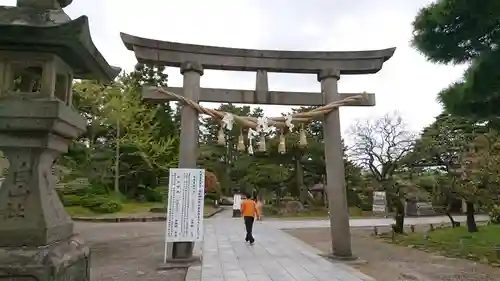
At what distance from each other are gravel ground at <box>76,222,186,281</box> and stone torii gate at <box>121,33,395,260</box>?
0.83 meters

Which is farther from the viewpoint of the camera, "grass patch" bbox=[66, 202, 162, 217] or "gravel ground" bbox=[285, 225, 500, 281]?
"grass patch" bbox=[66, 202, 162, 217]

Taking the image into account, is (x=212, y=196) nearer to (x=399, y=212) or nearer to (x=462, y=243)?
(x=399, y=212)

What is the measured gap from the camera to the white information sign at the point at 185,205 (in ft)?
25.9

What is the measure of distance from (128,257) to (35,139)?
6722 mm

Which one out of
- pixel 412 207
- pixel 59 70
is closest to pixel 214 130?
pixel 412 207

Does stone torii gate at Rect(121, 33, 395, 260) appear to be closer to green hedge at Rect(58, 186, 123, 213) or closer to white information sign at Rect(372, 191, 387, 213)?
green hedge at Rect(58, 186, 123, 213)

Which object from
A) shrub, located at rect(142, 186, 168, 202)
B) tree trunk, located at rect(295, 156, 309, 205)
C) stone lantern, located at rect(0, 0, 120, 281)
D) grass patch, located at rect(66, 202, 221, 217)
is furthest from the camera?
shrub, located at rect(142, 186, 168, 202)

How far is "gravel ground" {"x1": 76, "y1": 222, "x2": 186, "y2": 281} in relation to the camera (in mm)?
7188

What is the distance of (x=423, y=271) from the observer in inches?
309

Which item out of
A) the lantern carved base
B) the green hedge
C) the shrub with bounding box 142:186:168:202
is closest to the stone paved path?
the lantern carved base

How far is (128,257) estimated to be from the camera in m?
9.43

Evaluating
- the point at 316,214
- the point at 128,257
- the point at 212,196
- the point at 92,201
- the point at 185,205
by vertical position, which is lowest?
the point at 128,257

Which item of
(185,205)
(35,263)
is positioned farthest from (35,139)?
(185,205)

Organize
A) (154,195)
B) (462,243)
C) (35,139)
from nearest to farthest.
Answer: (35,139) → (462,243) → (154,195)
